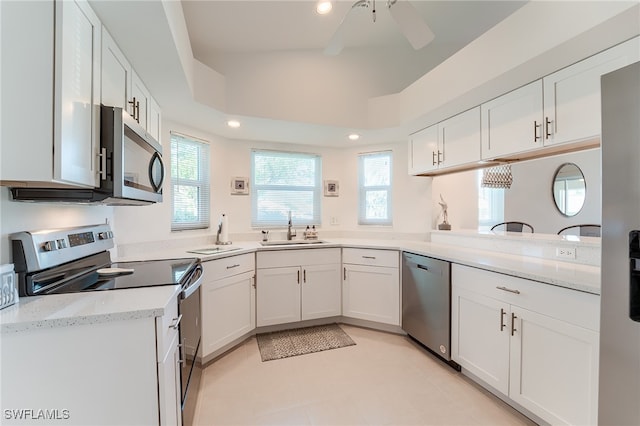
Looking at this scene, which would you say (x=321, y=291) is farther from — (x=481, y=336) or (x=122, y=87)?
(x=122, y=87)

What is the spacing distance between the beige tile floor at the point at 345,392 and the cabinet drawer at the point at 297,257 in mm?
809

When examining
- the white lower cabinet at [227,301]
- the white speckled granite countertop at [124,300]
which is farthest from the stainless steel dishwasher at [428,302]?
the white lower cabinet at [227,301]

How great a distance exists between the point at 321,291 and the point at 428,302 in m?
1.10

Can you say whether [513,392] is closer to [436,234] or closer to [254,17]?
[436,234]

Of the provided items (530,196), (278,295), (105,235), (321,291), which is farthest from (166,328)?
(530,196)

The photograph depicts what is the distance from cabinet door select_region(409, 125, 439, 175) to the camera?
9.06ft

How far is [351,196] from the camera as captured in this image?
3723 mm

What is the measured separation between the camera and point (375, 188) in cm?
363

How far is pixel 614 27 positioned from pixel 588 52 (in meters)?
0.21

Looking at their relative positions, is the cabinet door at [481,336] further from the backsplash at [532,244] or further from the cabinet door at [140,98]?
the cabinet door at [140,98]

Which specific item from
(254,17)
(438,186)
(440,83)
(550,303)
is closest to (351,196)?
(438,186)

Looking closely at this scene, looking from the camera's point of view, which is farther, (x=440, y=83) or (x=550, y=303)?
(x=440, y=83)

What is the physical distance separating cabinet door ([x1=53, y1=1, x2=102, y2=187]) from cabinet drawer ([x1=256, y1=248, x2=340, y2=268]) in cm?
173

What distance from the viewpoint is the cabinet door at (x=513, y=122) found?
1.85 meters
